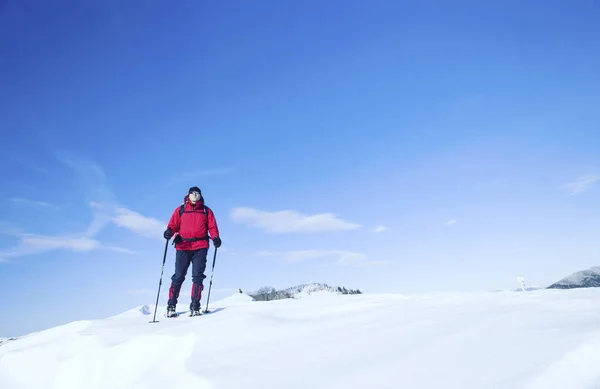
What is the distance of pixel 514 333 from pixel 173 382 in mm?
3081

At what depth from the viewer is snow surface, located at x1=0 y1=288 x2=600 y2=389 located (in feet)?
7.63

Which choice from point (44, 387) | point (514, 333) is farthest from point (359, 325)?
point (44, 387)

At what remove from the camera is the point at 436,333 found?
3.14 m

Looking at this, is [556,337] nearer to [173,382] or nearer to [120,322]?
[173,382]

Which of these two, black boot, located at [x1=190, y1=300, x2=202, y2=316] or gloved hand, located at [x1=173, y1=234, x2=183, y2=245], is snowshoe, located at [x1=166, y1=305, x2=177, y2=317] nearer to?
black boot, located at [x1=190, y1=300, x2=202, y2=316]

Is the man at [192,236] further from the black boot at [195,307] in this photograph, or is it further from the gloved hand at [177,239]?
the black boot at [195,307]

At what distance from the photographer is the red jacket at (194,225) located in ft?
23.7

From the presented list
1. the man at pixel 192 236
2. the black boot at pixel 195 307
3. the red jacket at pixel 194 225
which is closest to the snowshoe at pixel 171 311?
the man at pixel 192 236

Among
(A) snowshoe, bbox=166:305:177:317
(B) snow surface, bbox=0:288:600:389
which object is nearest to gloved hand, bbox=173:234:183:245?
(A) snowshoe, bbox=166:305:177:317

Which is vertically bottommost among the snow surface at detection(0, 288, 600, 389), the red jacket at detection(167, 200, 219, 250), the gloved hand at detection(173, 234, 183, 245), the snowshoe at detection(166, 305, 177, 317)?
the snow surface at detection(0, 288, 600, 389)

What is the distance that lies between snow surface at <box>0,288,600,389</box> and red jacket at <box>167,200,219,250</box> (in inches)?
84.8

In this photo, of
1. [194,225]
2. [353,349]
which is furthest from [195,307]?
[353,349]

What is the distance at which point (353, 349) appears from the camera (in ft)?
10.2

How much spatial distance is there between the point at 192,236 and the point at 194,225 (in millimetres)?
242
